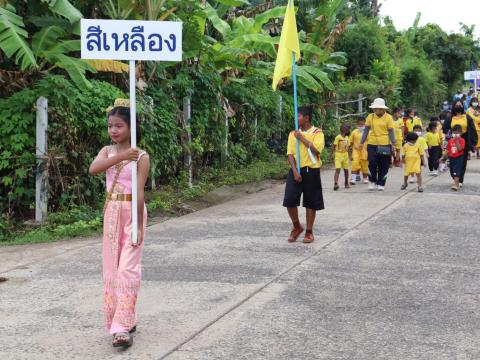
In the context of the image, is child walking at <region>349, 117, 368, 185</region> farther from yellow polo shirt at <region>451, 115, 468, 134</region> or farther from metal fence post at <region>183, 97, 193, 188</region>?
metal fence post at <region>183, 97, 193, 188</region>

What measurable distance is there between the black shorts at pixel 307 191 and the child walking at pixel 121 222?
10.9ft

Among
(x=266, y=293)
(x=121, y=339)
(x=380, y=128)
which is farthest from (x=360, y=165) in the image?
(x=121, y=339)

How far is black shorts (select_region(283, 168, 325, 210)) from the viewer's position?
7621mm

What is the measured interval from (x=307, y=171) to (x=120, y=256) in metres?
3.58

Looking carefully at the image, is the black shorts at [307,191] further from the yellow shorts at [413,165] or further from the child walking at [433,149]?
the child walking at [433,149]

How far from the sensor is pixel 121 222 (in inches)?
178

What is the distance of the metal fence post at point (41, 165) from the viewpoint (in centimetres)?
858

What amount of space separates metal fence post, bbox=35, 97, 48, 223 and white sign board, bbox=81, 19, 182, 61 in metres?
3.95

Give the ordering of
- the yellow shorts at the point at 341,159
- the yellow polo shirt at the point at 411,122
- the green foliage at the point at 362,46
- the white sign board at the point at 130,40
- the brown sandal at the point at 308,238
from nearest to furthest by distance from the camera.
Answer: the white sign board at the point at 130,40 < the brown sandal at the point at 308,238 < the yellow shorts at the point at 341,159 < the yellow polo shirt at the point at 411,122 < the green foliage at the point at 362,46

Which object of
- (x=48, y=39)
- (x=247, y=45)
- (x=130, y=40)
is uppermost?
(x=247, y=45)

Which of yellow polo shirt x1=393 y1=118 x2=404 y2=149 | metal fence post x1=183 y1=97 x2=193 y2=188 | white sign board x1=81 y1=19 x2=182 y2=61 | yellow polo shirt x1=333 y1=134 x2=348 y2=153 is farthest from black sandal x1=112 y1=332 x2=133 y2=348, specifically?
yellow polo shirt x1=393 y1=118 x2=404 y2=149

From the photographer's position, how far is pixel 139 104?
33.3ft

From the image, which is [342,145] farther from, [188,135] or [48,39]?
[48,39]

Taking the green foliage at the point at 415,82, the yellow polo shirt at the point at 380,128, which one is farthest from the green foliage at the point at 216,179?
the green foliage at the point at 415,82
